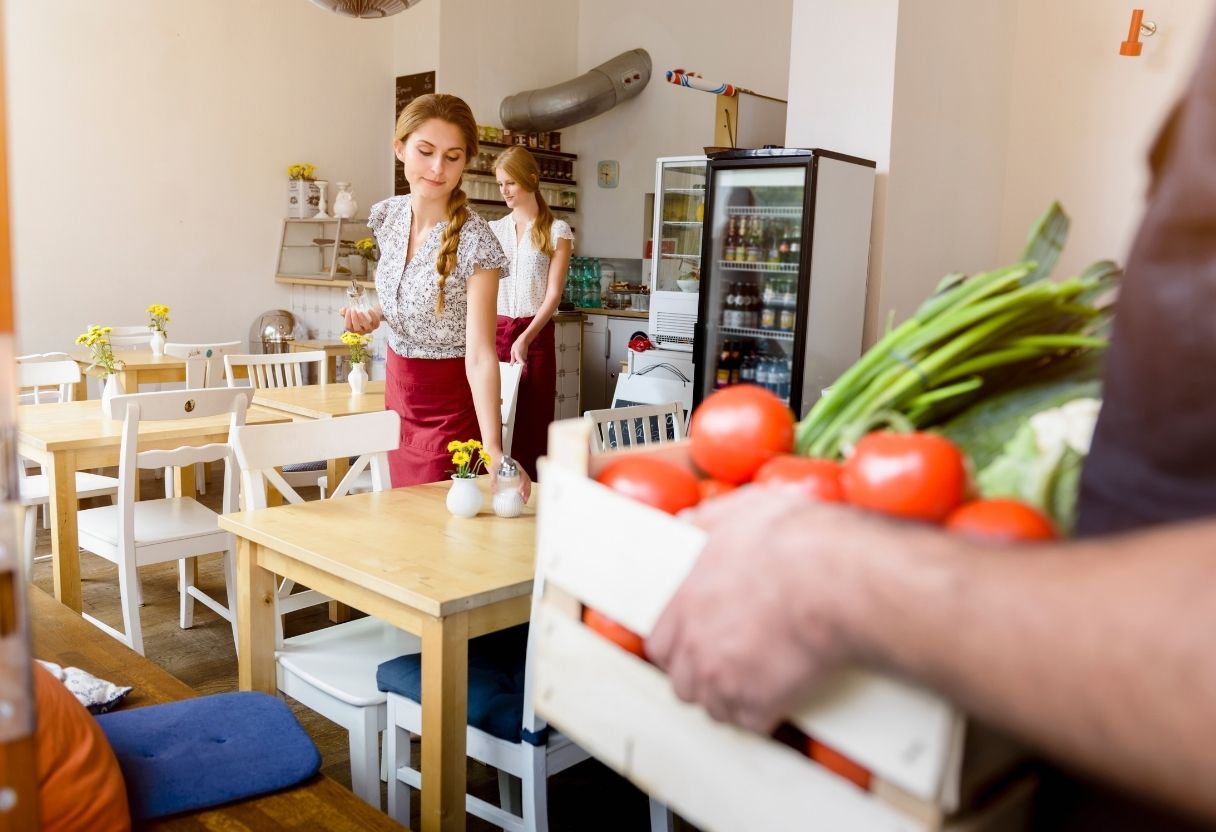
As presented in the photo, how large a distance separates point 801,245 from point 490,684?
109 inches

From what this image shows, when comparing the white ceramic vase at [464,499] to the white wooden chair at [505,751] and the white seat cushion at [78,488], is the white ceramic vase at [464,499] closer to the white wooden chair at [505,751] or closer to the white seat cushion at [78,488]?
the white wooden chair at [505,751]

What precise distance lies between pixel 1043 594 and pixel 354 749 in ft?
6.20

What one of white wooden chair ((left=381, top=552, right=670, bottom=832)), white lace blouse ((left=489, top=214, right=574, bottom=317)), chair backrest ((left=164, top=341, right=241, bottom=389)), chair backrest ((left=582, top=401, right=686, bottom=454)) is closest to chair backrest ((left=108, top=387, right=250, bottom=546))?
chair backrest ((left=582, top=401, right=686, bottom=454))

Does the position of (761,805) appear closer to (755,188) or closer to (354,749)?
(354,749)

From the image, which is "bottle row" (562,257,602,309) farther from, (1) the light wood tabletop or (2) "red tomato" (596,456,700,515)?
(2) "red tomato" (596,456,700,515)

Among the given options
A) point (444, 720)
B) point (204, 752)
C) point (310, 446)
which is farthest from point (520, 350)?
point (204, 752)

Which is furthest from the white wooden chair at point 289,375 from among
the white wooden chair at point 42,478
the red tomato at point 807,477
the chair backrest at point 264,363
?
the red tomato at point 807,477

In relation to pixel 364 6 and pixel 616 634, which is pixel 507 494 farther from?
pixel 364 6

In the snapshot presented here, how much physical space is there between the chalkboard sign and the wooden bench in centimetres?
623

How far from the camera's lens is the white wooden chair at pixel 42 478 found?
3.58 meters

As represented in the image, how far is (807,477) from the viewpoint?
2.27 feet

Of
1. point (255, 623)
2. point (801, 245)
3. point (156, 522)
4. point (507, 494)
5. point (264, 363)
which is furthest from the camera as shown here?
point (264, 363)

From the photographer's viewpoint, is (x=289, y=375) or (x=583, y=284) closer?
(x=289, y=375)

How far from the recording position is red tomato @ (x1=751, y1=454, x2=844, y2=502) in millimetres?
684
